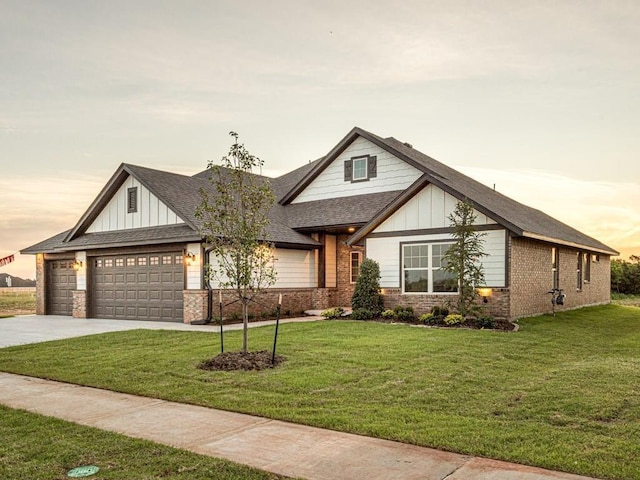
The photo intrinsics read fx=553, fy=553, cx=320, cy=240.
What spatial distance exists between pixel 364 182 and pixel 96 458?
17759mm

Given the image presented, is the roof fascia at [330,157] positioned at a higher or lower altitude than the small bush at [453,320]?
higher

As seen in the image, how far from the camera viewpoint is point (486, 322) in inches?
591

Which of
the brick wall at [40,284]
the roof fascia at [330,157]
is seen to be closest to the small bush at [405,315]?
the roof fascia at [330,157]

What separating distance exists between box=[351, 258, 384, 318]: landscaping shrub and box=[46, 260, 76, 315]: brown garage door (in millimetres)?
13450

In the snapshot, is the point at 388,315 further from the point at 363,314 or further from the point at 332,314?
the point at 332,314

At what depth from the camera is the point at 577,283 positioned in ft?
76.9

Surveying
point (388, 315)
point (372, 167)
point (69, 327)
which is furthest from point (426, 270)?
point (69, 327)

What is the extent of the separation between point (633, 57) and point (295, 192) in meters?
13.4

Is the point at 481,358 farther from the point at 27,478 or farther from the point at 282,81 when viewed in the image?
the point at 282,81

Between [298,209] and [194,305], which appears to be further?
[298,209]

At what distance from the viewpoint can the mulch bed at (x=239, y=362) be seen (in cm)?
963

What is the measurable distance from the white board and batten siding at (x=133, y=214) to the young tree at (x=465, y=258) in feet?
30.9

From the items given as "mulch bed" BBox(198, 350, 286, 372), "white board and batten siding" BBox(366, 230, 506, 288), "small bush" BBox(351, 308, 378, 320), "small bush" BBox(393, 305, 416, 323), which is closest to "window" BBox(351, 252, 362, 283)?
"white board and batten siding" BBox(366, 230, 506, 288)

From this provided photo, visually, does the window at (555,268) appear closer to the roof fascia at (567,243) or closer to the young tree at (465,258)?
the roof fascia at (567,243)
